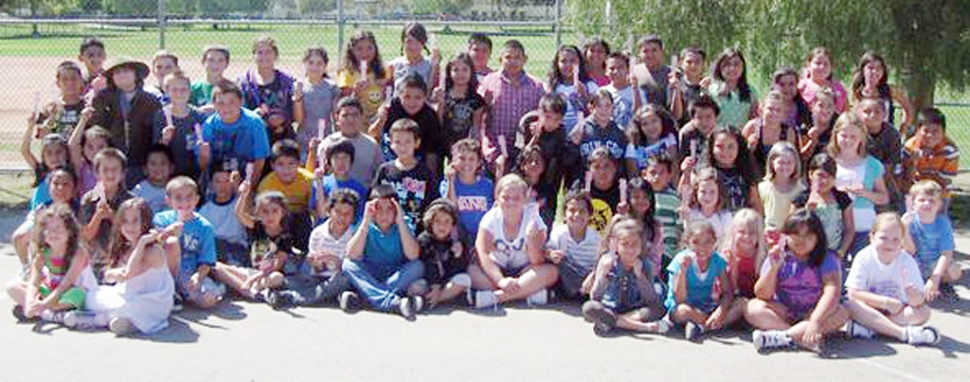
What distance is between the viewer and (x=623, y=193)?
23.6 ft

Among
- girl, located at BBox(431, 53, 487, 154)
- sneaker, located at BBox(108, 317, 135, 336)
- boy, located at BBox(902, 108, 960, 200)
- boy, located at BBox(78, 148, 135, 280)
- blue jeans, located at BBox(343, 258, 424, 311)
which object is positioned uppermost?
girl, located at BBox(431, 53, 487, 154)

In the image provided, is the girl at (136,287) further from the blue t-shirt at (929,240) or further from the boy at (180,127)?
the blue t-shirt at (929,240)

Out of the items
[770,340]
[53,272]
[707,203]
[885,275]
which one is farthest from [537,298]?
[53,272]

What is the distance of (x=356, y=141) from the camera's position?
26.1 ft

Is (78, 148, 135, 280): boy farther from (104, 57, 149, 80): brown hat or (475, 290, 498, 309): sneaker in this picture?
(475, 290, 498, 309): sneaker

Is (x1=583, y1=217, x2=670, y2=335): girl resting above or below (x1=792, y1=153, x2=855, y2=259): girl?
below

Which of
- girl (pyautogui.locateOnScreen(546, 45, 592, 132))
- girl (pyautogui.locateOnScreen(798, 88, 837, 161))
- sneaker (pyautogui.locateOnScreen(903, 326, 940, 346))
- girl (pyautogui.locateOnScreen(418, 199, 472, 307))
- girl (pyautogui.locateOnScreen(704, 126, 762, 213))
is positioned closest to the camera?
sneaker (pyautogui.locateOnScreen(903, 326, 940, 346))

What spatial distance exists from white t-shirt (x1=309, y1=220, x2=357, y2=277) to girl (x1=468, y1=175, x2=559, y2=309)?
2.66 ft

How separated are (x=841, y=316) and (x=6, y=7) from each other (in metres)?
8.31

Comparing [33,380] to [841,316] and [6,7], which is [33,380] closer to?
[841,316]

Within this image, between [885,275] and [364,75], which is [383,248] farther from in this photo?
[885,275]

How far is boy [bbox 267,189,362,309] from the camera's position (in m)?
7.01

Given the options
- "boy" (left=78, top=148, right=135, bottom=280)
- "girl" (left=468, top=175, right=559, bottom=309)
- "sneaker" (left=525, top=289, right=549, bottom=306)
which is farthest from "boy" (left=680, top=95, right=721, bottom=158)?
"boy" (left=78, top=148, right=135, bottom=280)

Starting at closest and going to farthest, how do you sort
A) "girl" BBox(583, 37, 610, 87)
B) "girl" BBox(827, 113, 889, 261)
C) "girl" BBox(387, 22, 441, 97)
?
"girl" BBox(827, 113, 889, 261), "girl" BBox(387, 22, 441, 97), "girl" BBox(583, 37, 610, 87)
